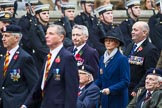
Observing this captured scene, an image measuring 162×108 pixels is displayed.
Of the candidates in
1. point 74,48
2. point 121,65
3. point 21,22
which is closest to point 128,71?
point 121,65

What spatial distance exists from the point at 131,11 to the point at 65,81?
672 centimetres

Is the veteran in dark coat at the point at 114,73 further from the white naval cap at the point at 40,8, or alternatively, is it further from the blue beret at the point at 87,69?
the white naval cap at the point at 40,8

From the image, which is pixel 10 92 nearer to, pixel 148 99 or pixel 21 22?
pixel 148 99

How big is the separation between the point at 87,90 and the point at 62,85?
1701mm

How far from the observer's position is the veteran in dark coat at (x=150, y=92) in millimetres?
11250

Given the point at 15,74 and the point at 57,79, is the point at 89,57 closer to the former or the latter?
the point at 15,74

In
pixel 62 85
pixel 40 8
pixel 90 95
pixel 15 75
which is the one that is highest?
pixel 40 8

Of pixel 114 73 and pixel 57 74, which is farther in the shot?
pixel 114 73

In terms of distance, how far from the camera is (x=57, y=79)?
10539mm

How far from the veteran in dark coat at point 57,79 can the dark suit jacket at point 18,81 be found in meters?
0.93

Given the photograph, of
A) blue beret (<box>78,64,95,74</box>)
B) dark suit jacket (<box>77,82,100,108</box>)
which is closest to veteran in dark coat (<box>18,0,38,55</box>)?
blue beret (<box>78,64,95,74</box>)

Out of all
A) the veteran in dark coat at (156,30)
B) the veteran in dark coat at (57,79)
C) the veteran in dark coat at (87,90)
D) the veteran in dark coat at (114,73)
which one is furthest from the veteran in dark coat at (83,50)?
the veteran in dark coat at (156,30)

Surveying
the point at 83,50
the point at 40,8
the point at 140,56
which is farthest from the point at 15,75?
the point at 40,8

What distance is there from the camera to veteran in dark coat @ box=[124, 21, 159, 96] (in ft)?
42.5
